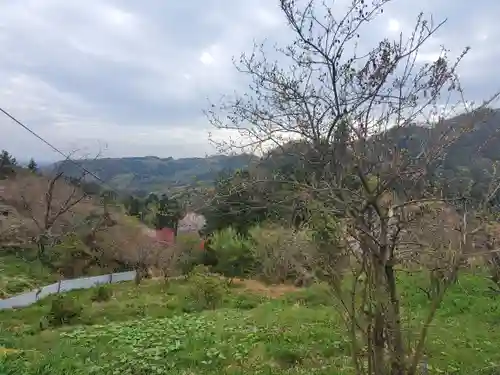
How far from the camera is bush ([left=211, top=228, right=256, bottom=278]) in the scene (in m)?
17.2

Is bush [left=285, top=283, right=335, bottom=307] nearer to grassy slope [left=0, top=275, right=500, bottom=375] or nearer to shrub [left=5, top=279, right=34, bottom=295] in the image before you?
grassy slope [left=0, top=275, right=500, bottom=375]

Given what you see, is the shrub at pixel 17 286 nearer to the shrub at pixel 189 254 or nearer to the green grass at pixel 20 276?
the green grass at pixel 20 276

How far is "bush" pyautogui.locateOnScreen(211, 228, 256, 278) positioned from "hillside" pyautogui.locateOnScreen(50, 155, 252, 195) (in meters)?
3.23

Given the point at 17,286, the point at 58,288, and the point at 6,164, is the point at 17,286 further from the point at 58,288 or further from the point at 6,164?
the point at 6,164

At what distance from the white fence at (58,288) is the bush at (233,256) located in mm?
4199

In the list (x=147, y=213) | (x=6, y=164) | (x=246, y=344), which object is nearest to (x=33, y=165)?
(x=6, y=164)

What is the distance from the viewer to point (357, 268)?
3.32 m

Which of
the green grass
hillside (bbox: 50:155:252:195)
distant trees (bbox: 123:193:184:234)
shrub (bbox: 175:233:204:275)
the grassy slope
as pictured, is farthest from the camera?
distant trees (bbox: 123:193:184:234)

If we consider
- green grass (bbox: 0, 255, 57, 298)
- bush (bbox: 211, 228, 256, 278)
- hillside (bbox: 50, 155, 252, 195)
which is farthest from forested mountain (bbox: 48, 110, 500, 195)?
green grass (bbox: 0, 255, 57, 298)

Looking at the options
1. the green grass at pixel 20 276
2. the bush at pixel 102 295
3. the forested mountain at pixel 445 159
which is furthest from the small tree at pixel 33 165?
the forested mountain at pixel 445 159

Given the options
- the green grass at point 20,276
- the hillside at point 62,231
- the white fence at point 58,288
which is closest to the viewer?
the white fence at point 58,288

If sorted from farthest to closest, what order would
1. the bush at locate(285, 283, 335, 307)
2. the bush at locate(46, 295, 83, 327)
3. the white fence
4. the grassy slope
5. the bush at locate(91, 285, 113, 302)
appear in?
the white fence < the bush at locate(91, 285, 113, 302) < the bush at locate(285, 283, 335, 307) < the bush at locate(46, 295, 83, 327) < the grassy slope

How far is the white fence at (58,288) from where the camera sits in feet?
44.3

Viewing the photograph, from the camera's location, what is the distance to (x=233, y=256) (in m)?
17.4
